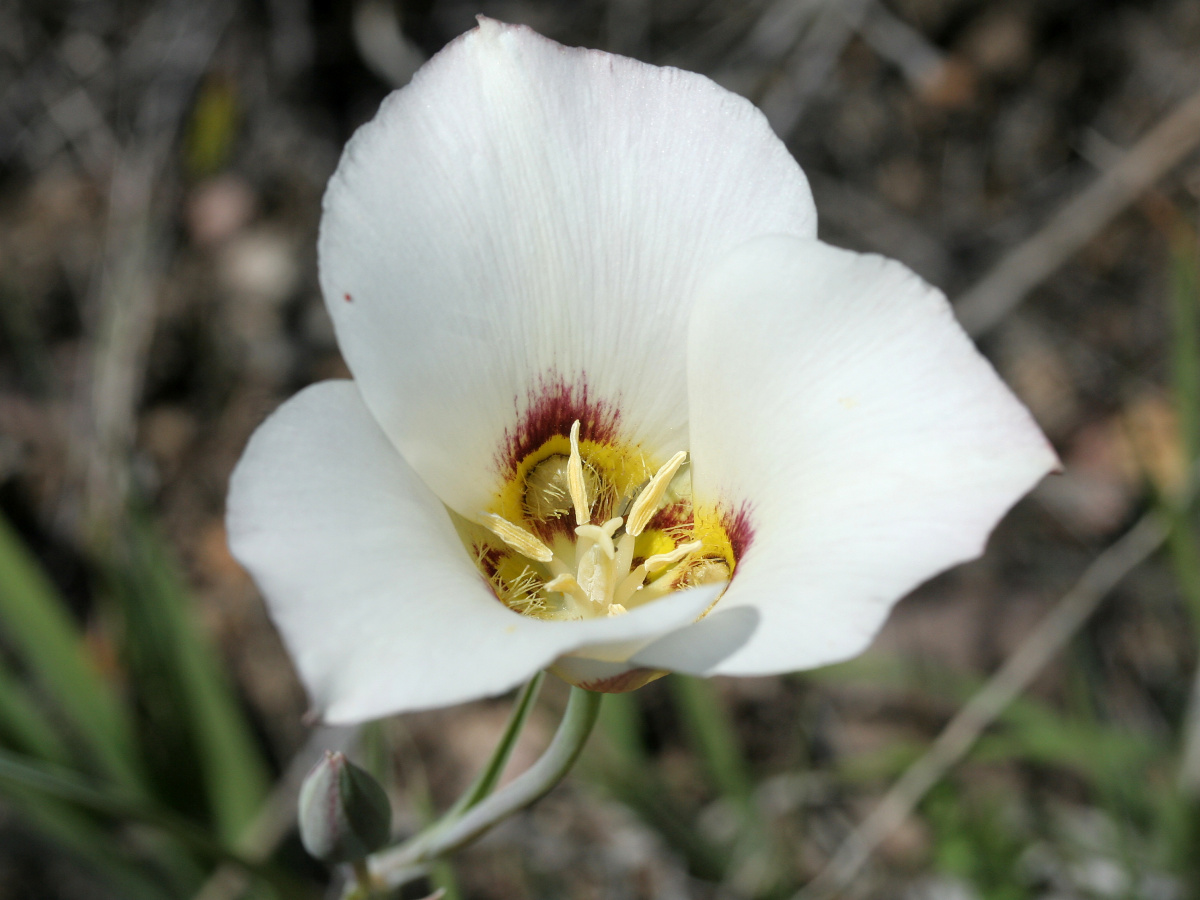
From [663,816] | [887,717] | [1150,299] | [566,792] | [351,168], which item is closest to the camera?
[351,168]

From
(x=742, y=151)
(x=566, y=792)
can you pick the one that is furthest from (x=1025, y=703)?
(x=742, y=151)

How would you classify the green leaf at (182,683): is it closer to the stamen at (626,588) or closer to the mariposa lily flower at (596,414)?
the mariposa lily flower at (596,414)

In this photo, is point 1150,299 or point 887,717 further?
point 1150,299

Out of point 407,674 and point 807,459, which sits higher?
point 807,459

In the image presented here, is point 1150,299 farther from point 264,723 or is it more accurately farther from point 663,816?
point 264,723

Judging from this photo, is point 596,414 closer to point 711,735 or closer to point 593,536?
point 593,536

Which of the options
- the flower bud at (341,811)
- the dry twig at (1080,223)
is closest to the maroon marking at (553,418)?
the flower bud at (341,811)

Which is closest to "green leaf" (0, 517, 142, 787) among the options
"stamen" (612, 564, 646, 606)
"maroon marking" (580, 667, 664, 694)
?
"stamen" (612, 564, 646, 606)

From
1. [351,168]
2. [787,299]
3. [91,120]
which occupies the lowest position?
[91,120]
